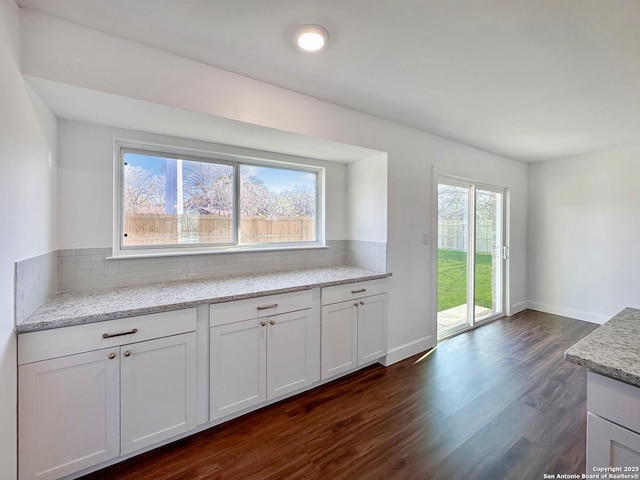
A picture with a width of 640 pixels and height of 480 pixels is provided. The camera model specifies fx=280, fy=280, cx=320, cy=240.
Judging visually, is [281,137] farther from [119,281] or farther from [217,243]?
[119,281]

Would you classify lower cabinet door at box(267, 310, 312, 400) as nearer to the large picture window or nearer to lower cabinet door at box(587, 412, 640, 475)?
the large picture window

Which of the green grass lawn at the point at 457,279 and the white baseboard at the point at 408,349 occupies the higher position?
the green grass lawn at the point at 457,279

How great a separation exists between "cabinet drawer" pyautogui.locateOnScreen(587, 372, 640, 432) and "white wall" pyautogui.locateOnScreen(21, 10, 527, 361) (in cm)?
183

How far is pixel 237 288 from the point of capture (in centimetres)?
207

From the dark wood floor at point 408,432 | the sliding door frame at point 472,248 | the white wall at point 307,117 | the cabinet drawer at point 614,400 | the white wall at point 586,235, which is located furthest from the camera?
the white wall at point 586,235

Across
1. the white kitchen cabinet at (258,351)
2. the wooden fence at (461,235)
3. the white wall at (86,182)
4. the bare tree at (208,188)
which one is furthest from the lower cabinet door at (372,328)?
the white wall at (86,182)

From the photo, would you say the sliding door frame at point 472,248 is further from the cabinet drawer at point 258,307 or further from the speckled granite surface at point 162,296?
the cabinet drawer at point 258,307

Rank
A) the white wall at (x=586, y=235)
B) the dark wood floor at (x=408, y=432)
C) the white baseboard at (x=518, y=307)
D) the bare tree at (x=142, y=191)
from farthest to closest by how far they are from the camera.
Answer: the white baseboard at (x=518, y=307), the white wall at (x=586, y=235), the bare tree at (x=142, y=191), the dark wood floor at (x=408, y=432)

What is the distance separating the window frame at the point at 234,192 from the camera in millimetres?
2090

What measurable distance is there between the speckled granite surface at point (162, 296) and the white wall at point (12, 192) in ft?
0.66

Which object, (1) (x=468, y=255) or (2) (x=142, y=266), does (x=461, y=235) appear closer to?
(1) (x=468, y=255)

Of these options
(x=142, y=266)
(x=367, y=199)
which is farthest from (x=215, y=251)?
(x=367, y=199)

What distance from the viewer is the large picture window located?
7.11 ft

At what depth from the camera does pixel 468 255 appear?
373 cm
